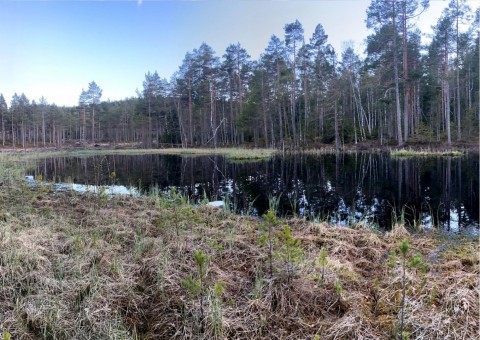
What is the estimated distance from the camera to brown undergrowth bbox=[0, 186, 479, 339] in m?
2.47

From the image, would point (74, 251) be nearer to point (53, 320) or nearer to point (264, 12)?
point (53, 320)

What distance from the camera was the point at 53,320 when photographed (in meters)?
2.53

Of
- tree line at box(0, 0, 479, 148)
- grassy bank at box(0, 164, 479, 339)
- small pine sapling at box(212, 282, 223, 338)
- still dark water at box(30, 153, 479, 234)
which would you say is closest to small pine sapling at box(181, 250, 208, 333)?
grassy bank at box(0, 164, 479, 339)

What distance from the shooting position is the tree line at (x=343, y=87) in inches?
1104

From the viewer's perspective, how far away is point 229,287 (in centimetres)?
310

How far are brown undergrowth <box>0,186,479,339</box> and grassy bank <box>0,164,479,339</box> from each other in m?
0.01

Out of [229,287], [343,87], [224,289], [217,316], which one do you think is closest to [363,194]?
[229,287]

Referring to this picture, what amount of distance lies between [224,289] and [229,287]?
13 centimetres

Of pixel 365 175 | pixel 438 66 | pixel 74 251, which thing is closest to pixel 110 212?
pixel 74 251

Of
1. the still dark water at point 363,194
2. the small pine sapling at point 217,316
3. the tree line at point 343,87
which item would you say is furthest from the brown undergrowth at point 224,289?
the tree line at point 343,87

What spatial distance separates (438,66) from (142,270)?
41104 mm

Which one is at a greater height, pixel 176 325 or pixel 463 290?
pixel 463 290

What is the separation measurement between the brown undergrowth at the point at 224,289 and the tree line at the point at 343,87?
25.7 meters

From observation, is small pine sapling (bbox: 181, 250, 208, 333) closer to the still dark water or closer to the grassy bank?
the grassy bank
